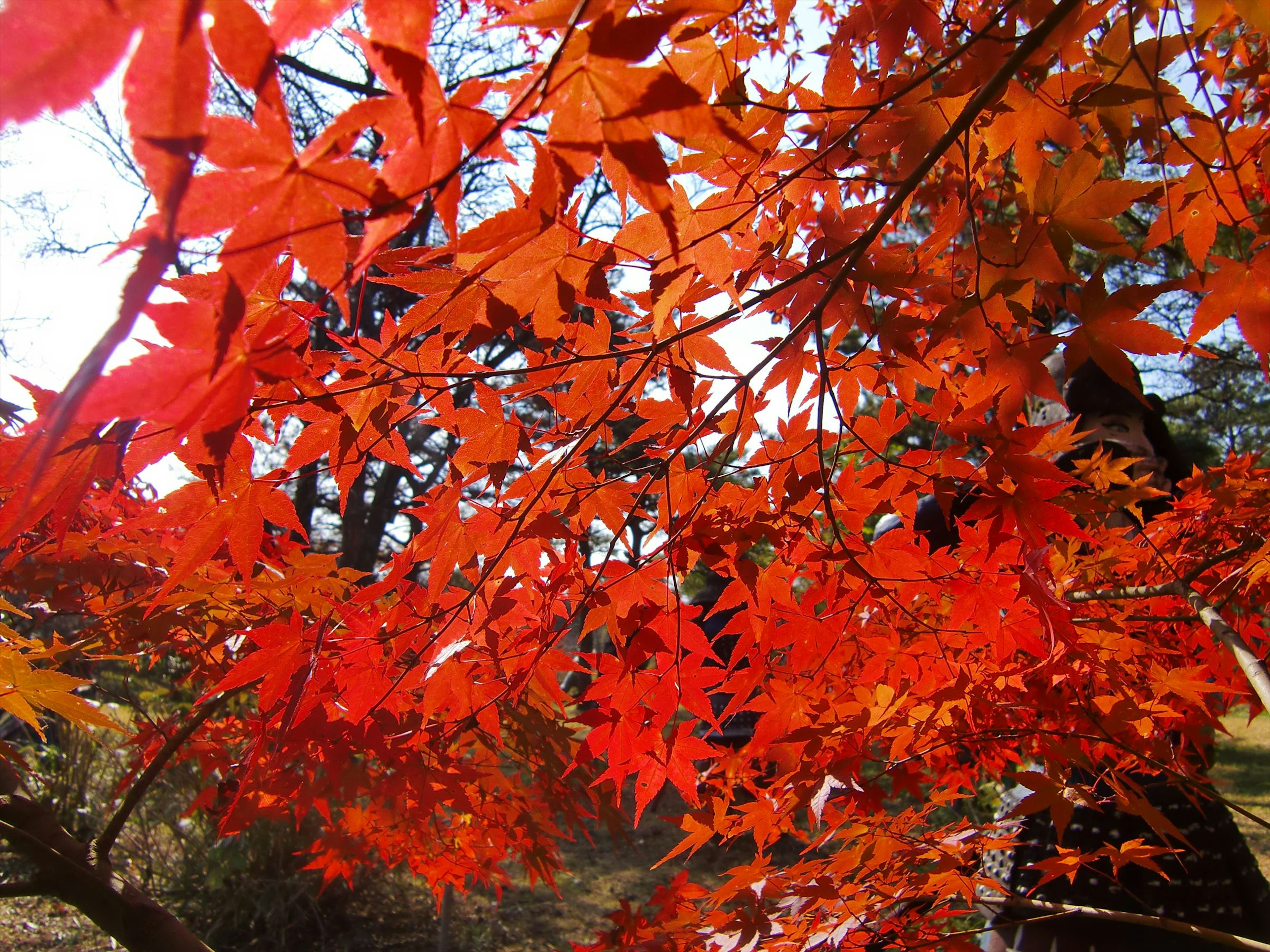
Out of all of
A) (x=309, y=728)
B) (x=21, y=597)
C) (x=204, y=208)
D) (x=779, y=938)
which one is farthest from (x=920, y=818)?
(x=21, y=597)

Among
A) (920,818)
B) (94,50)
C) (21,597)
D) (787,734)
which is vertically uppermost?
(21,597)

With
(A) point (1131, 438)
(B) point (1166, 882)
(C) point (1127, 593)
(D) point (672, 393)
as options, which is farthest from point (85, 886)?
(A) point (1131, 438)

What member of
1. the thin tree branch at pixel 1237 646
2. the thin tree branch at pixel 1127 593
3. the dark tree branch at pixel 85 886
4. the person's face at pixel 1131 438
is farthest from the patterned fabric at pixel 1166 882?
the dark tree branch at pixel 85 886

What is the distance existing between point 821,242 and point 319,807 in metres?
1.50

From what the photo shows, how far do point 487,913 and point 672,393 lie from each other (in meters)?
5.44

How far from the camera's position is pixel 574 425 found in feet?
3.60

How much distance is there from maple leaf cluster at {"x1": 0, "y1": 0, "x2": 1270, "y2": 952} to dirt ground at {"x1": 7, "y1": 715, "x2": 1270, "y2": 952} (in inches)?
123

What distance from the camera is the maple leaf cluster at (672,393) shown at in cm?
45

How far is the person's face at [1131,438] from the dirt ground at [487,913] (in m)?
1.86

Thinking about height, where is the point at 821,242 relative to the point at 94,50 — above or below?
above

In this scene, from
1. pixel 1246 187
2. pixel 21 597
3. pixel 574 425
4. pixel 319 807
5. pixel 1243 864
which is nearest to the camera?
pixel 1246 187

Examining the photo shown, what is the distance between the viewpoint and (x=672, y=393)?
3.54 feet

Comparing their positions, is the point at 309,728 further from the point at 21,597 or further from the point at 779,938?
the point at 21,597

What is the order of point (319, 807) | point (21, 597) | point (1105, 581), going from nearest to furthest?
point (319, 807) → point (1105, 581) → point (21, 597)
